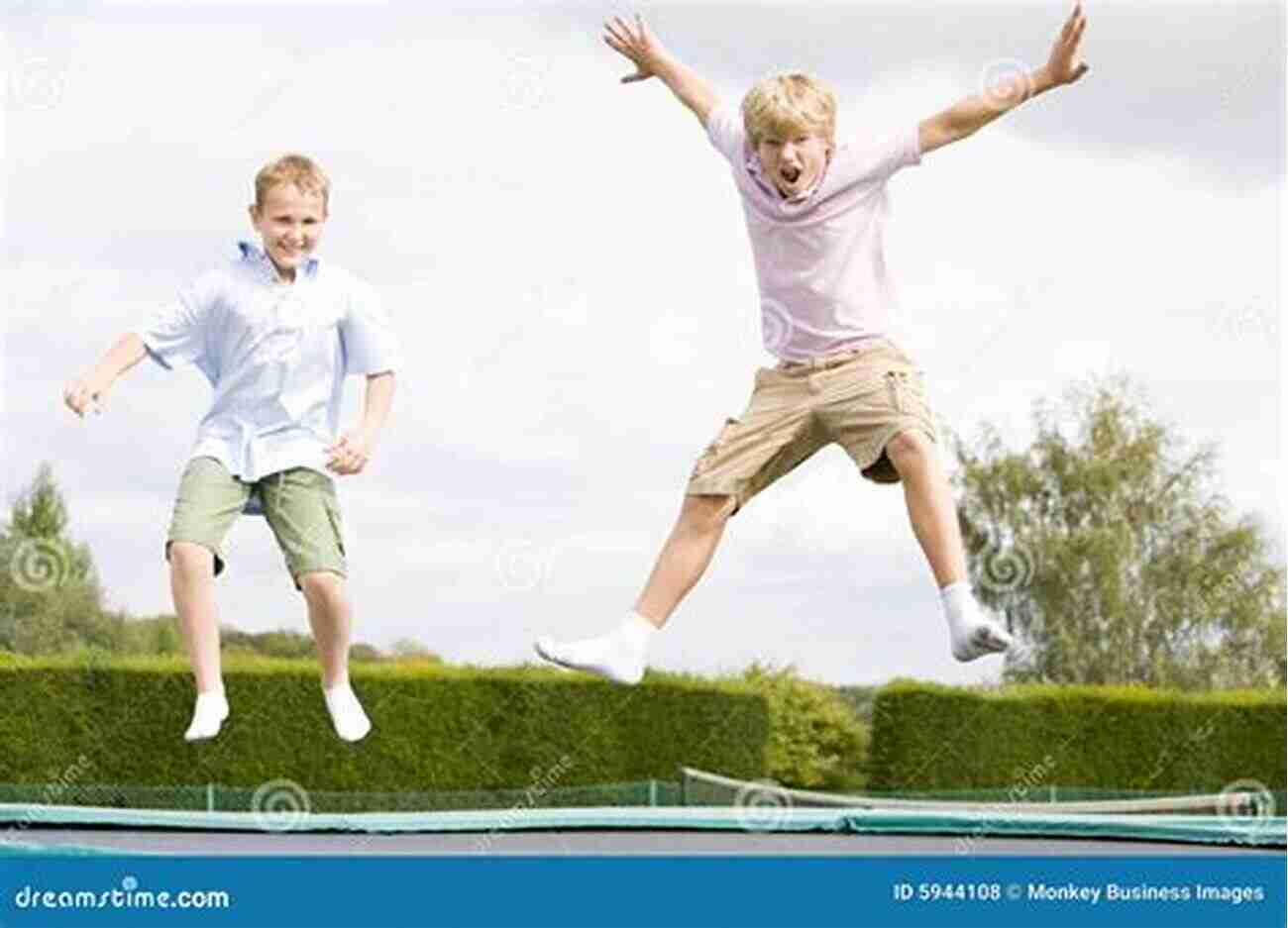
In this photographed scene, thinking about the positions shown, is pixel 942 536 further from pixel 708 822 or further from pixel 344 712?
pixel 708 822

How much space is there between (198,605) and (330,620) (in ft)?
1.24

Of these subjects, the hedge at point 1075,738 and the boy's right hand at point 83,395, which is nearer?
the boy's right hand at point 83,395

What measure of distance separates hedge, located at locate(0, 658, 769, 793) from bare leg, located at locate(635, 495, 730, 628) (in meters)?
2.86

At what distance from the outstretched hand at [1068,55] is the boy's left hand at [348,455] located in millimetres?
2201

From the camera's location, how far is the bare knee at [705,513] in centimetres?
700

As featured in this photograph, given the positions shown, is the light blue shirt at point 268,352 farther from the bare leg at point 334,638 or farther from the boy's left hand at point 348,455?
the bare leg at point 334,638

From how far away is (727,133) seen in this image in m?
7.04

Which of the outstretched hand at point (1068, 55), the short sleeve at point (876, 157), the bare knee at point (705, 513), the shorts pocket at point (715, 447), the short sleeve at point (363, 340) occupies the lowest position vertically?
the bare knee at point (705, 513)

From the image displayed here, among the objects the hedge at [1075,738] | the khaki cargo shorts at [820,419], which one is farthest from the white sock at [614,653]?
the hedge at [1075,738]

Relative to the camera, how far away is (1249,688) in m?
11.7

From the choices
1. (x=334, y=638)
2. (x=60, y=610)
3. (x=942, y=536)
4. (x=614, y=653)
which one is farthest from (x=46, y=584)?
(x=942, y=536)

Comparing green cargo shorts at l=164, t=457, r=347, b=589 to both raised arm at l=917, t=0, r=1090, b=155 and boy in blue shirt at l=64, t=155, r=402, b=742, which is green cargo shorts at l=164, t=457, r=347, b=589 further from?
raised arm at l=917, t=0, r=1090, b=155

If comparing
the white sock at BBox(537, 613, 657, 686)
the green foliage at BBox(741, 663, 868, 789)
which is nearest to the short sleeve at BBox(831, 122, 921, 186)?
the white sock at BBox(537, 613, 657, 686)

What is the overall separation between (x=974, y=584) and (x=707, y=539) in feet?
5.32
